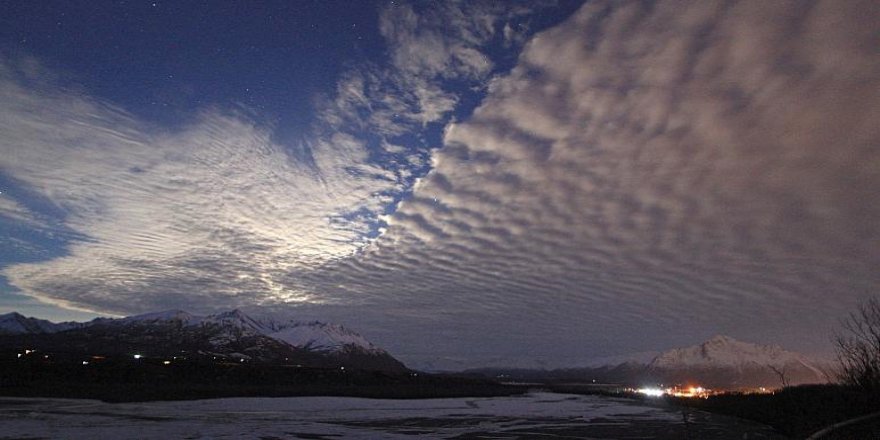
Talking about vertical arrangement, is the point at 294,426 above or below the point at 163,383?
below

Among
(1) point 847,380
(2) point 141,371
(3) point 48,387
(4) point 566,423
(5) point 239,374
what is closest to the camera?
(4) point 566,423

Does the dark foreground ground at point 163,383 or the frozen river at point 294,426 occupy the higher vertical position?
the dark foreground ground at point 163,383

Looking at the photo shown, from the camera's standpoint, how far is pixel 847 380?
5212 centimetres

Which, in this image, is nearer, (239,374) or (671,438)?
(671,438)

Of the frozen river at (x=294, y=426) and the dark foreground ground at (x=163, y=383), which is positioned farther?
the dark foreground ground at (x=163, y=383)

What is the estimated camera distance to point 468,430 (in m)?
41.0

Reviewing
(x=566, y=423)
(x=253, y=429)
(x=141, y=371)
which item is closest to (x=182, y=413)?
(x=253, y=429)

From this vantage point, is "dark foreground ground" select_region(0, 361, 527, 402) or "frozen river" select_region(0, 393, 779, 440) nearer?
"frozen river" select_region(0, 393, 779, 440)

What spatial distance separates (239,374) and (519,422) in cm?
10392

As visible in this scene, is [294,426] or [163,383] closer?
[294,426]

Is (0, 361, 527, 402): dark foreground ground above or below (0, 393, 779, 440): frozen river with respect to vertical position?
above

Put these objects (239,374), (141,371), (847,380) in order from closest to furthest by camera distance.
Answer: (847,380) → (141,371) → (239,374)

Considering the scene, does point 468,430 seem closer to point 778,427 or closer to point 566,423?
point 566,423

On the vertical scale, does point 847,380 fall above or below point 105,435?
above
